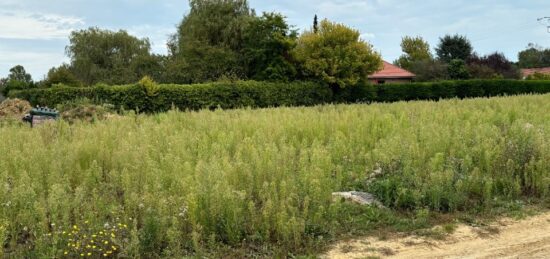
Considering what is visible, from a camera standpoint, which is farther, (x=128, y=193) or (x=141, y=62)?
(x=141, y=62)

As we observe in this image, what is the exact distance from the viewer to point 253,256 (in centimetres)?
455

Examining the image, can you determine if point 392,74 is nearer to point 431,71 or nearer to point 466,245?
point 431,71

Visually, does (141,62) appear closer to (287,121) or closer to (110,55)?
(110,55)

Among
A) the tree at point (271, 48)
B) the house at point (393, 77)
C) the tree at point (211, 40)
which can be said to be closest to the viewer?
the tree at point (271, 48)

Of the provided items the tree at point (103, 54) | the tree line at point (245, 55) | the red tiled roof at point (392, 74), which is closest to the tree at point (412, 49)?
the tree line at point (245, 55)

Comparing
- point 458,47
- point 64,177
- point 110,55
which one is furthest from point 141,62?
point 64,177

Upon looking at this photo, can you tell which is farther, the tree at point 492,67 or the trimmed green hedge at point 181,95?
the tree at point 492,67

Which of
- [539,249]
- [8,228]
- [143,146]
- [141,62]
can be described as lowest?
[539,249]

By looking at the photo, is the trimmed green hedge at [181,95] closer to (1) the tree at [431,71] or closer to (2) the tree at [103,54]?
(1) the tree at [431,71]

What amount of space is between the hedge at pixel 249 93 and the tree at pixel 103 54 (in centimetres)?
2368

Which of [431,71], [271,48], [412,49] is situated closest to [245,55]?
[271,48]

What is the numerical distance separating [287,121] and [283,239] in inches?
256

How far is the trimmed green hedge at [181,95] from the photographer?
23.1 metres

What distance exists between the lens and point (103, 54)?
184 ft
